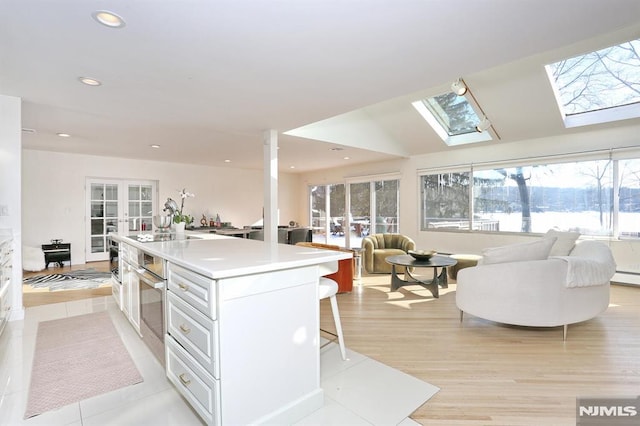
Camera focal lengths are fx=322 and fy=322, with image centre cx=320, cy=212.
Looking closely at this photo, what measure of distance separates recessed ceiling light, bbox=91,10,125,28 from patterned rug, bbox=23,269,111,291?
407 centimetres

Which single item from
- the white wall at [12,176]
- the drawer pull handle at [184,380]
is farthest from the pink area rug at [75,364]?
the white wall at [12,176]

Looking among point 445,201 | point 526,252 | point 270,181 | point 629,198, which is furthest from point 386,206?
point 526,252

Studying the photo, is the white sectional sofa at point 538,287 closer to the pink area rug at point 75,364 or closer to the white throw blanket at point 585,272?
the white throw blanket at point 585,272

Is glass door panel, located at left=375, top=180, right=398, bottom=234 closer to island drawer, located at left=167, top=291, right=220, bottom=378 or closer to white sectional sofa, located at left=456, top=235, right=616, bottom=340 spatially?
white sectional sofa, located at left=456, top=235, right=616, bottom=340

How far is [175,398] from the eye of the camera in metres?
1.96

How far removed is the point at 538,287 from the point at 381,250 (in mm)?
2935

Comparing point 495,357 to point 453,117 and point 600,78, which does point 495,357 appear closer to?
point 600,78

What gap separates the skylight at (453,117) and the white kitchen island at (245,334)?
430 centimetres

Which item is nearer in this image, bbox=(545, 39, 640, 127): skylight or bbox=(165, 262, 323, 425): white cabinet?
bbox=(165, 262, 323, 425): white cabinet

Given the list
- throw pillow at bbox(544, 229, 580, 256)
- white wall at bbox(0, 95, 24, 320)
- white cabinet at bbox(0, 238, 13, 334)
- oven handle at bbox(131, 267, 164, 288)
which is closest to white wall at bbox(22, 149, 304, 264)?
white wall at bbox(0, 95, 24, 320)

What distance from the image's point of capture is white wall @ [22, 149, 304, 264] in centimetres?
604

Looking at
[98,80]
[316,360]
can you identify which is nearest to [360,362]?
[316,360]

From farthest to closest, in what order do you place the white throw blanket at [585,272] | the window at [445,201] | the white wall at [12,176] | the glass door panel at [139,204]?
1. the glass door panel at [139,204]
2. the window at [445,201]
3. the white wall at [12,176]
4. the white throw blanket at [585,272]

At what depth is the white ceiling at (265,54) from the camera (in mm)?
1812
